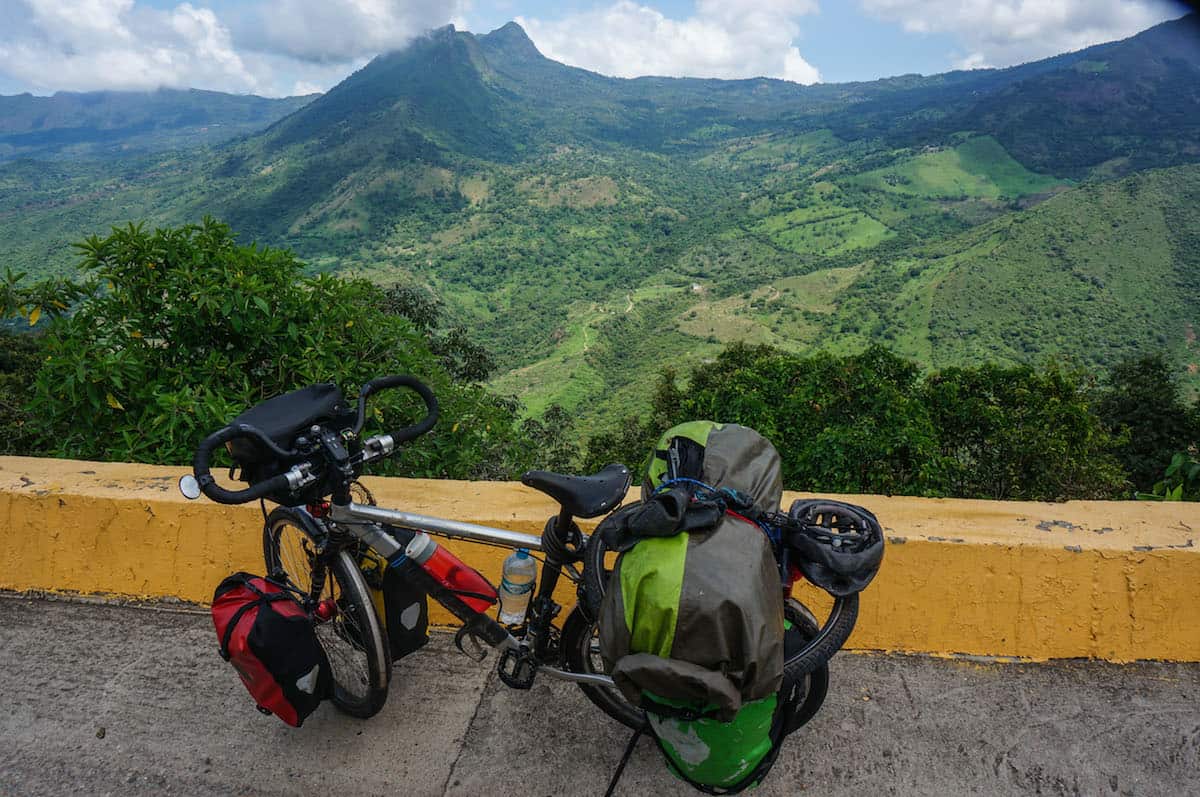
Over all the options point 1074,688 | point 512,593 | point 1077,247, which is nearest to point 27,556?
point 512,593

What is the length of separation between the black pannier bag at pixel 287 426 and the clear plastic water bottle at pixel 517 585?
64 cm

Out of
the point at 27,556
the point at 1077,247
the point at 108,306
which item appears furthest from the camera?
the point at 1077,247

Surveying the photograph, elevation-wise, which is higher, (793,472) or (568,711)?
(568,711)

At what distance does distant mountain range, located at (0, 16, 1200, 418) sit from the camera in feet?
235

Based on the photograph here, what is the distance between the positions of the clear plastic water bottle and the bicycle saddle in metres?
0.34

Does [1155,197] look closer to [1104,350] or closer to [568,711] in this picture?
[1104,350]

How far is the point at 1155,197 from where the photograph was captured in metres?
84.6

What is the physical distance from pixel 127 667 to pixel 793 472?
5148mm

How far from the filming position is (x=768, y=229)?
129m

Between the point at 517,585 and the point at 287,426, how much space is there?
0.90 m

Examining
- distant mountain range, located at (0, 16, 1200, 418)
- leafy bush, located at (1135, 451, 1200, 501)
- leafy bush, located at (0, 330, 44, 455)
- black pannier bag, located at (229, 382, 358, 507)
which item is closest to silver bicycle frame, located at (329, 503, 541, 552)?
black pannier bag, located at (229, 382, 358, 507)

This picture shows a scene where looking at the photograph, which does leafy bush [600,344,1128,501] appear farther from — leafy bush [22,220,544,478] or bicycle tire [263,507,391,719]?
bicycle tire [263,507,391,719]

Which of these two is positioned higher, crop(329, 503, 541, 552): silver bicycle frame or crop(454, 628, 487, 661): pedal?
crop(329, 503, 541, 552): silver bicycle frame

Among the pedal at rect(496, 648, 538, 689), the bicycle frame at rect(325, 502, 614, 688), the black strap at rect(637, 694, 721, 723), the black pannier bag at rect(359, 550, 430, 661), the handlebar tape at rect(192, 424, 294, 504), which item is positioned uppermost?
the handlebar tape at rect(192, 424, 294, 504)
